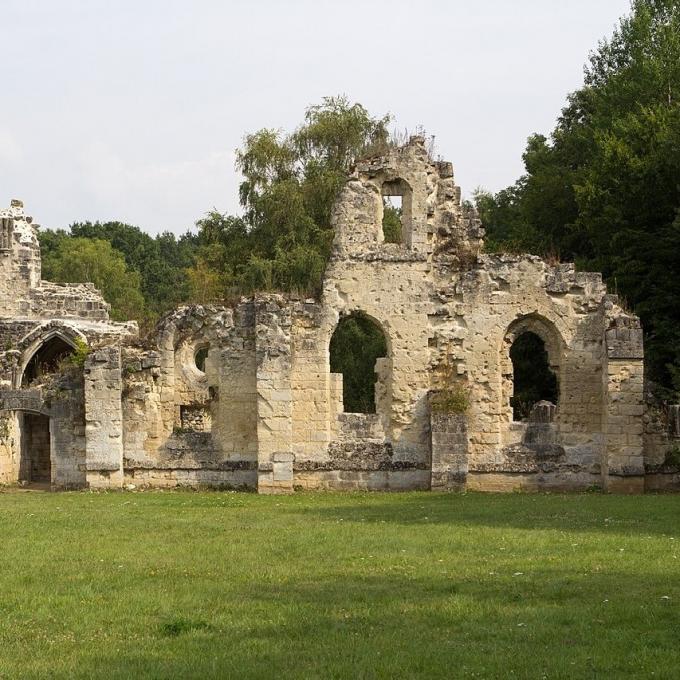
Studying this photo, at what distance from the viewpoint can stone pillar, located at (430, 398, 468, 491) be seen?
27.2 meters

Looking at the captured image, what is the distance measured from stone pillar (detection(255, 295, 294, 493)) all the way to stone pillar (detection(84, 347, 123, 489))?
301 cm

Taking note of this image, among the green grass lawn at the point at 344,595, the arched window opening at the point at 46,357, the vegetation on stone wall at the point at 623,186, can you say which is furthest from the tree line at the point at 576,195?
the green grass lawn at the point at 344,595

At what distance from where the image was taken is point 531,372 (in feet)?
116

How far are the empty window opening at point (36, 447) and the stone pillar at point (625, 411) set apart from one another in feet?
46.1

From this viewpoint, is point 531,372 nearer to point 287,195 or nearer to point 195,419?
point 195,419

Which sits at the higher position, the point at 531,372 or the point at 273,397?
the point at 531,372

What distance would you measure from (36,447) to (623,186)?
654 inches

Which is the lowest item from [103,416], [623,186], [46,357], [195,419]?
[195,419]

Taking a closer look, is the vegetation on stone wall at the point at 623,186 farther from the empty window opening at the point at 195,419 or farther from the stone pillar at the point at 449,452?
the empty window opening at the point at 195,419

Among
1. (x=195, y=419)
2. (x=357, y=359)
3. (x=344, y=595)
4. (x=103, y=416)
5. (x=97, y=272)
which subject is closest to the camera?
(x=344, y=595)

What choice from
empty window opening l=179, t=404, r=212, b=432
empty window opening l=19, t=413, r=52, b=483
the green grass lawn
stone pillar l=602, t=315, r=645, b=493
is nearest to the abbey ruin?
stone pillar l=602, t=315, r=645, b=493

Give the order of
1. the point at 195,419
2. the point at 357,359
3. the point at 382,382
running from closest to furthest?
the point at 382,382, the point at 195,419, the point at 357,359

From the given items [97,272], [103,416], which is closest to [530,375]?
[103,416]

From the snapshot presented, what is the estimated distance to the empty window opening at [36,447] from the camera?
3319 cm
